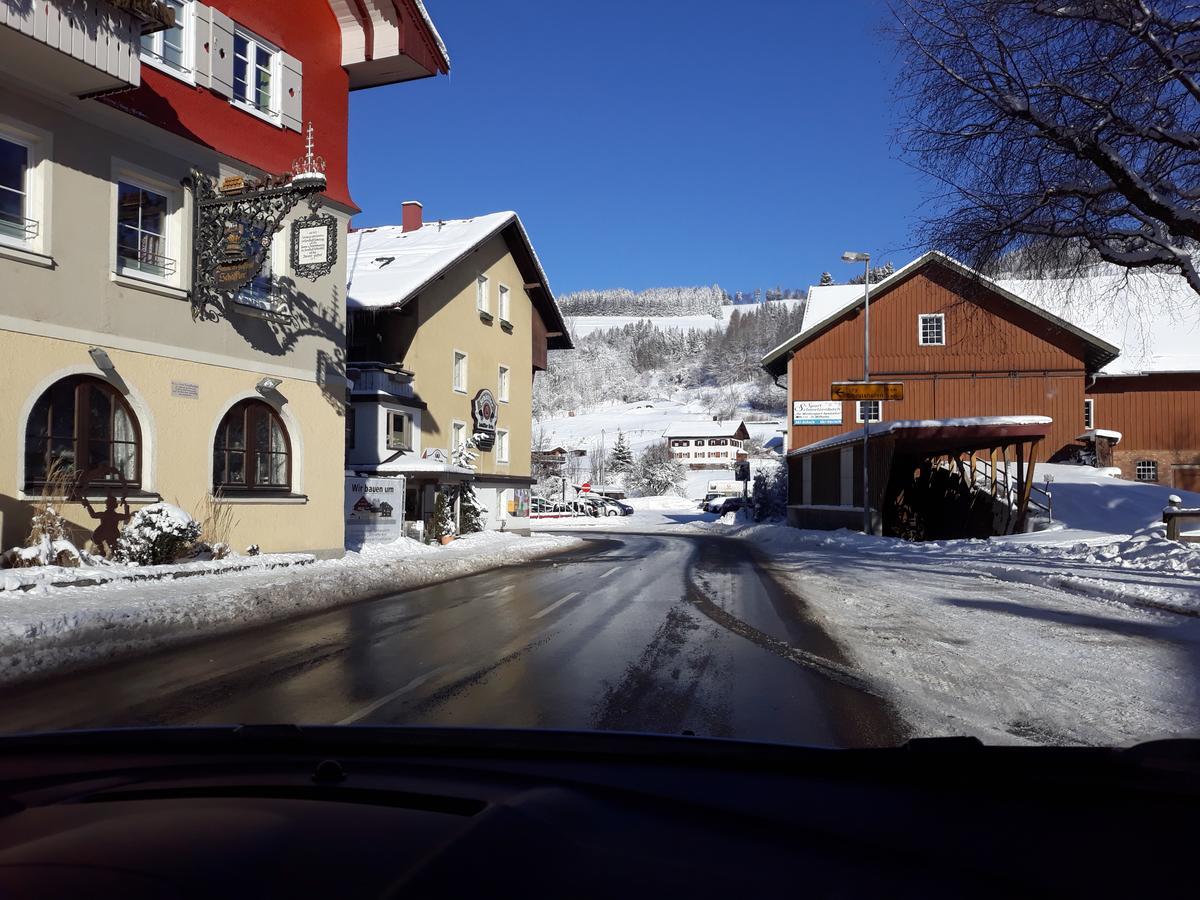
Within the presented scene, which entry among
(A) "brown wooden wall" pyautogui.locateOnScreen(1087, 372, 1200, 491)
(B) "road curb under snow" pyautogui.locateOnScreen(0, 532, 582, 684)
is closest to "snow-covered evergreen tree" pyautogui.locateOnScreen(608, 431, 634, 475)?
(A) "brown wooden wall" pyautogui.locateOnScreen(1087, 372, 1200, 491)

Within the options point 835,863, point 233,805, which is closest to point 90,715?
point 233,805

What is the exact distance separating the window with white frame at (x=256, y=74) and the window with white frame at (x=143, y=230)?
2751mm

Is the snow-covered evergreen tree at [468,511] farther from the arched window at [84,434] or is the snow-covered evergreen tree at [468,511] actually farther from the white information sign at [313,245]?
the arched window at [84,434]

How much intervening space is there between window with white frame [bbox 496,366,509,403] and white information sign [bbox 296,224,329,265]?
17.6m

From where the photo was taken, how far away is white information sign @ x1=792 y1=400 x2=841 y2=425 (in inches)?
1559

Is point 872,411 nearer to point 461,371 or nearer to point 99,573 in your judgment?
point 461,371

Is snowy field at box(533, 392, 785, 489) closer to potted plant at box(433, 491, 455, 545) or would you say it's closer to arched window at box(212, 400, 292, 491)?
potted plant at box(433, 491, 455, 545)

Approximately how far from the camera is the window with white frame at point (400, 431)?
27.6 metres

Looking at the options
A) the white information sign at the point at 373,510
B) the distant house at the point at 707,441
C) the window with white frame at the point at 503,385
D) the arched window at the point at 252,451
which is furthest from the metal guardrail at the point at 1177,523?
the distant house at the point at 707,441

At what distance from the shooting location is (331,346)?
18953mm

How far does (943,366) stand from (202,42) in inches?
1307

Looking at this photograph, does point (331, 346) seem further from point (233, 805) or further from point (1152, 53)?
point (233, 805)

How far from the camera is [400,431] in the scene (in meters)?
28.1

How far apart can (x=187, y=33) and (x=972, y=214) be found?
1342 cm
